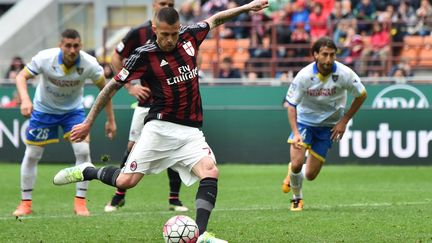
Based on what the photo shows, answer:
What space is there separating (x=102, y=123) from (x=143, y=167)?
11.9m

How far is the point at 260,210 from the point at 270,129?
832 cm

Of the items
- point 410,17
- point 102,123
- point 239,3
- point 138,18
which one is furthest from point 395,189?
point 138,18

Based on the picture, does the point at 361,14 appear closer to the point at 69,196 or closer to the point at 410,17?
the point at 410,17

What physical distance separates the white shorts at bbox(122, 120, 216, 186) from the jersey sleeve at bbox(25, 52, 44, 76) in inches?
129

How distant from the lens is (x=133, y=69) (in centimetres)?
938

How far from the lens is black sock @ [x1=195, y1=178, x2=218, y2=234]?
890cm

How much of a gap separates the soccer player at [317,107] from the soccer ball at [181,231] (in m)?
3.64

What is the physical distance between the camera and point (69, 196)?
50.8 feet

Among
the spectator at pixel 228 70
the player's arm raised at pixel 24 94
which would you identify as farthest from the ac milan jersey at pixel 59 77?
the spectator at pixel 228 70

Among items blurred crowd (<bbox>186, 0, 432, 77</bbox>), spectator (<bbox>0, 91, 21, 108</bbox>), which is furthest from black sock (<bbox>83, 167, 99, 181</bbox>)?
blurred crowd (<bbox>186, 0, 432, 77</bbox>)

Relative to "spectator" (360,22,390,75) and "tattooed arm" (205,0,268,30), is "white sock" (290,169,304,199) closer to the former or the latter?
"tattooed arm" (205,0,268,30)

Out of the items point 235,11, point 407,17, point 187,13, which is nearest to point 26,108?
point 235,11

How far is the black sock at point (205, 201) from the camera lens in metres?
8.90

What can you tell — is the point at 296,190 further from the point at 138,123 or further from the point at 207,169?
the point at 207,169
